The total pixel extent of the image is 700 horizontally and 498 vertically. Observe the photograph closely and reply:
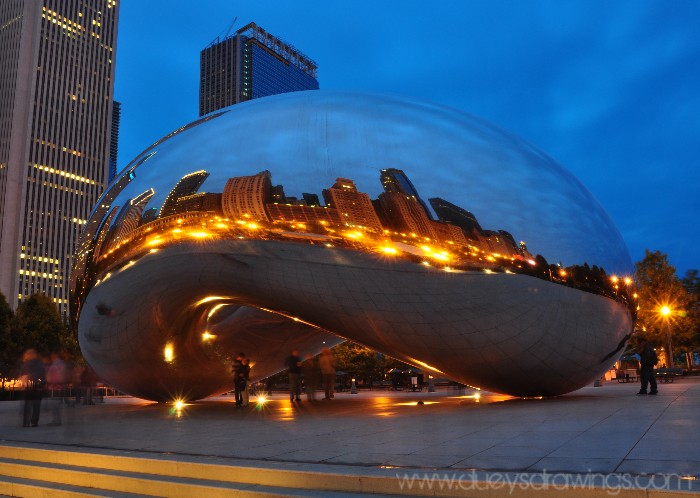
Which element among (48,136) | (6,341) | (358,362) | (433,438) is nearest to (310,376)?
(433,438)

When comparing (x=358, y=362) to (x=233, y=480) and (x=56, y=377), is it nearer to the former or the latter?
(x=56, y=377)

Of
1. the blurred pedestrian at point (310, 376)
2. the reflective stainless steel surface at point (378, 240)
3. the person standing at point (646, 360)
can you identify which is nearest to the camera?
the reflective stainless steel surface at point (378, 240)

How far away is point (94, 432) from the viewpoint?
8.43 meters

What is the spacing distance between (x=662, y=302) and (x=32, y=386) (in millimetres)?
39262

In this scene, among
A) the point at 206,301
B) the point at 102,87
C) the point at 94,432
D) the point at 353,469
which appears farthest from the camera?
the point at 102,87

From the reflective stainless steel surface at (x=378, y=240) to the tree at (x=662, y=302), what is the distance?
33.3 m

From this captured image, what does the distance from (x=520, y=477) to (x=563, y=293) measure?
17.0 ft

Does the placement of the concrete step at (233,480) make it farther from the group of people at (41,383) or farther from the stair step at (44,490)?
the group of people at (41,383)

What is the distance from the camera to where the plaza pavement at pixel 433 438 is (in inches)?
191

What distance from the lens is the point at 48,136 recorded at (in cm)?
13025

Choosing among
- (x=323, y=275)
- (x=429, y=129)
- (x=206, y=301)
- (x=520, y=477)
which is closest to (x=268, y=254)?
(x=323, y=275)

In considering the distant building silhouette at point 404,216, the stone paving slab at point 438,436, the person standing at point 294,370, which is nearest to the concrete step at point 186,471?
the stone paving slab at point 438,436

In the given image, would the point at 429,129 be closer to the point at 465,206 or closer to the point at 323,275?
the point at 465,206

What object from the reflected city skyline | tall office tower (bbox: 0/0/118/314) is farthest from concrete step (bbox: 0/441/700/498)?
tall office tower (bbox: 0/0/118/314)
